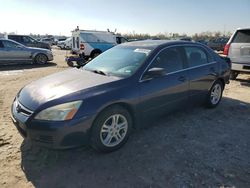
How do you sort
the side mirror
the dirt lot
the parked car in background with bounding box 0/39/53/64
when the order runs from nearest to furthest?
1. the dirt lot
2. the side mirror
3. the parked car in background with bounding box 0/39/53/64

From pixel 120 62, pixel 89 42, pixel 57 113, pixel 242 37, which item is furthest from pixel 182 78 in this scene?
pixel 89 42

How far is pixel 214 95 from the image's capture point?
5.50 m

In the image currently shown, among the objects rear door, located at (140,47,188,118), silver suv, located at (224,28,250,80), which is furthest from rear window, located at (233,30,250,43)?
rear door, located at (140,47,188,118)

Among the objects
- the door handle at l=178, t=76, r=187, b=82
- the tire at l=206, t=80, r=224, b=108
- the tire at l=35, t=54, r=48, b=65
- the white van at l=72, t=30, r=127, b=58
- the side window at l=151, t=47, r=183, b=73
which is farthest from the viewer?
the white van at l=72, t=30, r=127, b=58

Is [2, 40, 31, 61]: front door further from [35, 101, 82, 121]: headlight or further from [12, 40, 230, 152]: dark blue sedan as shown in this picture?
[35, 101, 82, 121]: headlight

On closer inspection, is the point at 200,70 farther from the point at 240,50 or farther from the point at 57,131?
the point at 240,50

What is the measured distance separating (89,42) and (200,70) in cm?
1168

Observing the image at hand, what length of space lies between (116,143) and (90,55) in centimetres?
1270

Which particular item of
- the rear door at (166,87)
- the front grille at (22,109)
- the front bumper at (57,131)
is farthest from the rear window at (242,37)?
the front grille at (22,109)

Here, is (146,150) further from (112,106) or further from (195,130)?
(195,130)

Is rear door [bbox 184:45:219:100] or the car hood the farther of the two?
rear door [bbox 184:45:219:100]

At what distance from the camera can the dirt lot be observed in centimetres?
290

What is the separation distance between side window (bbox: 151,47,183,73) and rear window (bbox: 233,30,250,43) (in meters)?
4.52

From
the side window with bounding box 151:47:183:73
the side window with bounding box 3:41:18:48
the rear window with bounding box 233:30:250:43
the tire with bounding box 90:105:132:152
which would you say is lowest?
the tire with bounding box 90:105:132:152
